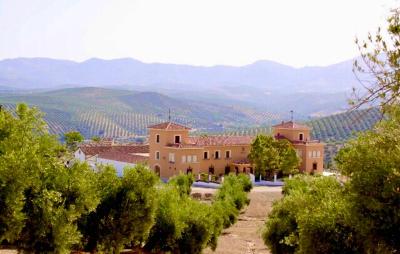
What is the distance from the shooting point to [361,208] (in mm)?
14109

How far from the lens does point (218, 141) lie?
219 feet

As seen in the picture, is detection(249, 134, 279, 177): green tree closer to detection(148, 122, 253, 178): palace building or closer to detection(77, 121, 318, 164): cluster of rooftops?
detection(148, 122, 253, 178): palace building

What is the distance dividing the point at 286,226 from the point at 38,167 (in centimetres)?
1194

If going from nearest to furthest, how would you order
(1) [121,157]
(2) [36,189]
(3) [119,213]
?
(2) [36,189] → (3) [119,213] → (1) [121,157]

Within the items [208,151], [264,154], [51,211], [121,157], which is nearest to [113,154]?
[121,157]

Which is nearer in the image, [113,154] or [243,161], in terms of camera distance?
[243,161]

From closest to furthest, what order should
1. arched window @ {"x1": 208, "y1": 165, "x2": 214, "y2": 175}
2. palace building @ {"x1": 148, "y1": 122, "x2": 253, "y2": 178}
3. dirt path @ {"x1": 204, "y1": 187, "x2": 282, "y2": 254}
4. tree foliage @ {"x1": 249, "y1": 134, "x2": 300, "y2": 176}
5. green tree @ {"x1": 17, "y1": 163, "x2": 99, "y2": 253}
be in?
green tree @ {"x1": 17, "y1": 163, "x2": 99, "y2": 253} < dirt path @ {"x1": 204, "y1": 187, "x2": 282, "y2": 254} < tree foliage @ {"x1": 249, "y1": 134, "x2": 300, "y2": 176} < palace building @ {"x1": 148, "y1": 122, "x2": 253, "y2": 178} < arched window @ {"x1": 208, "y1": 165, "x2": 214, "y2": 175}

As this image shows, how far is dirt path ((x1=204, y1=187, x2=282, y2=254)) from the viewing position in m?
35.4

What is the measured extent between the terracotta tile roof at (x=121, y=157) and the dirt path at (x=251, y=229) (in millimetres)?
14746

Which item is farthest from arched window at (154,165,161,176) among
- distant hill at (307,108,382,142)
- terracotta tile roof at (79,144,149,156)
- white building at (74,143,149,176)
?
distant hill at (307,108,382,142)

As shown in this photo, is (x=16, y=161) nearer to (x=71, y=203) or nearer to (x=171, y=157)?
(x=71, y=203)

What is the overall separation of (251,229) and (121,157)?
1074 inches

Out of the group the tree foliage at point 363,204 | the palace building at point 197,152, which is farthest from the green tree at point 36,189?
the palace building at point 197,152

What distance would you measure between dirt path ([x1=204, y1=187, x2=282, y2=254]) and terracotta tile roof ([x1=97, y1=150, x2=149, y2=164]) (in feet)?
48.4
